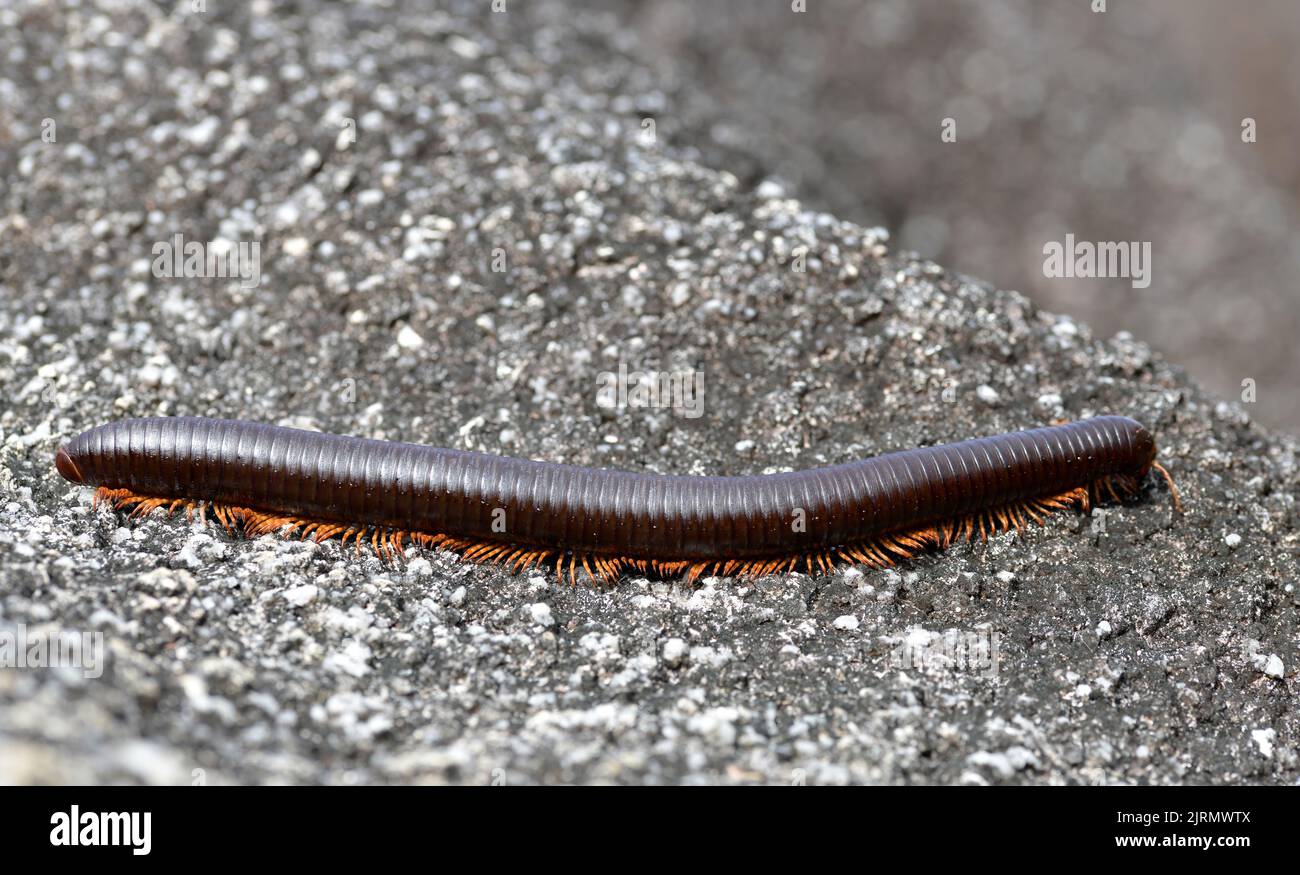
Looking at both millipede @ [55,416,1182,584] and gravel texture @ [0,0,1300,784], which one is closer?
gravel texture @ [0,0,1300,784]

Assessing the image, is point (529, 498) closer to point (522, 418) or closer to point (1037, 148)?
point (522, 418)

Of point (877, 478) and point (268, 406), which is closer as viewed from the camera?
point (877, 478)

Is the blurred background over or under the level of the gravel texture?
over

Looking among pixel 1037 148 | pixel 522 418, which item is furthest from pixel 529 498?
pixel 1037 148

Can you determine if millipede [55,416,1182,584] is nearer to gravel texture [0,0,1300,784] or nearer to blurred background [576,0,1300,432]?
gravel texture [0,0,1300,784]

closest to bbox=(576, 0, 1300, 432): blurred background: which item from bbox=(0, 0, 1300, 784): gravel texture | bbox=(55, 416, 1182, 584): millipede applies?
bbox=(0, 0, 1300, 784): gravel texture

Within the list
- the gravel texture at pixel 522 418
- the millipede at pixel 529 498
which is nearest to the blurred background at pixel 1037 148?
the gravel texture at pixel 522 418
